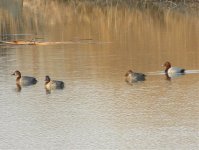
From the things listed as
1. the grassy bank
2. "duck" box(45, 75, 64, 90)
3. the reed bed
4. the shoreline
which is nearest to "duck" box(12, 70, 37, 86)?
"duck" box(45, 75, 64, 90)

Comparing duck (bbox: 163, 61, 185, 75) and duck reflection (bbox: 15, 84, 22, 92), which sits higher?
duck (bbox: 163, 61, 185, 75)

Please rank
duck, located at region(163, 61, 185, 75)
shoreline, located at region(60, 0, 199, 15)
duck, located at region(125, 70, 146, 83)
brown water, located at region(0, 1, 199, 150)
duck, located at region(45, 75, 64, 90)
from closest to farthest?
1. brown water, located at region(0, 1, 199, 150)
2. duck, located at region(45, 75, 64, 90)
3. duck, located at region(125, 70, 146, 83)
4. duck, located at region(163, 61, 185, 75)
5. shoreline, located at region(60, 0, 199, 15)

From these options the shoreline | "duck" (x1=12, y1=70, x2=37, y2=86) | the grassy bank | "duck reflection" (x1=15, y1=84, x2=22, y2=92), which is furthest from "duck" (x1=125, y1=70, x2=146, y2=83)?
the grassy bank

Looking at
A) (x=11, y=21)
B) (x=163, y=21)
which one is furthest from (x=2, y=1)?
(x=163, y=21)

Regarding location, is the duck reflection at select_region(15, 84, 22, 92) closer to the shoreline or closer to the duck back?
the duck back

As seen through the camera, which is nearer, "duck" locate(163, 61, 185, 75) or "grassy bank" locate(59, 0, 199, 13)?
"duck" locate(163, 61, 185, 75)

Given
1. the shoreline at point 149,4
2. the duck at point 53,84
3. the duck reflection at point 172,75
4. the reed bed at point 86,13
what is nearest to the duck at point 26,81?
the duck at point 53,84

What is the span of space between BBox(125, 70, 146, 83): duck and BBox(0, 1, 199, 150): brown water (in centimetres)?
29

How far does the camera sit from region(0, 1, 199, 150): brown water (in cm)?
1566

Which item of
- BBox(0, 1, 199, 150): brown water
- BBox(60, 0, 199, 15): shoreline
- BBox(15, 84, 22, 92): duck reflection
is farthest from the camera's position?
BBox(60, 0, 199, 15): shoreline

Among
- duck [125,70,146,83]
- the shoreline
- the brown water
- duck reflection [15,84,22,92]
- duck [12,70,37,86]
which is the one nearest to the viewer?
the brown water

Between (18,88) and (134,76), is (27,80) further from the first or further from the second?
(134,76)

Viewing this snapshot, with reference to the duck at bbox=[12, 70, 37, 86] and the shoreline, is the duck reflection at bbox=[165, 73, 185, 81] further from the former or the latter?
the shoreline

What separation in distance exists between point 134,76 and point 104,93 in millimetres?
1871
